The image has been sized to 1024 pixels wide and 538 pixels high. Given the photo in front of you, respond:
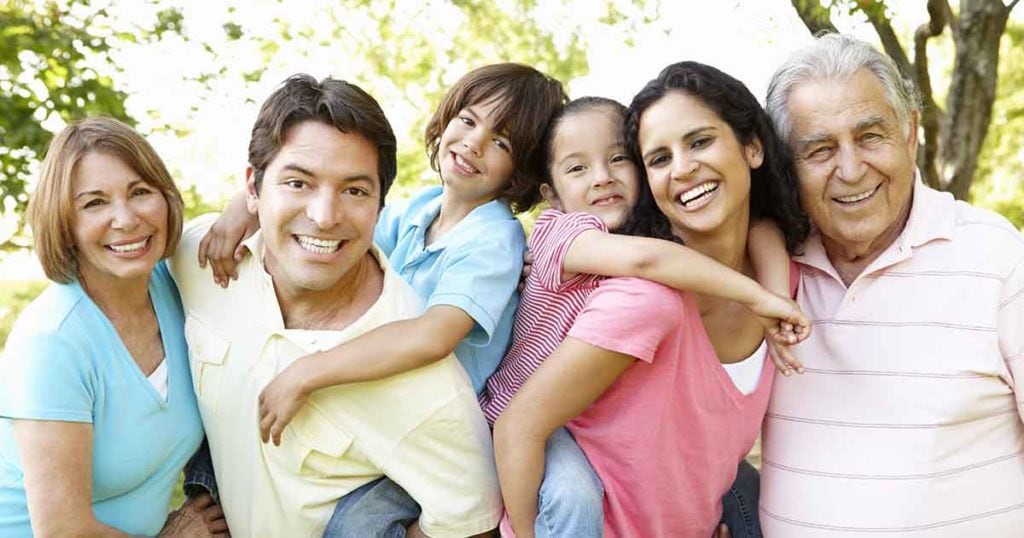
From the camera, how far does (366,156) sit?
2.69 m

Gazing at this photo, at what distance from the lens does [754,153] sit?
271cm

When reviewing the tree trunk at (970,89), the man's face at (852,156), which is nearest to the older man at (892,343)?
the man's face at (852,156)

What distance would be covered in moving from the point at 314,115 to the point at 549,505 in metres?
1.17

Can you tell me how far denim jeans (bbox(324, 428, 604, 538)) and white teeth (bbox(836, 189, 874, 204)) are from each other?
969mm

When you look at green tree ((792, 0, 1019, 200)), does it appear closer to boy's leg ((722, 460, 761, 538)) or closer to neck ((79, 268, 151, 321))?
boy's leg ((722, 460, 761, 538))

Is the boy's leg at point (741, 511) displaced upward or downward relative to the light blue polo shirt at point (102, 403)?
downward

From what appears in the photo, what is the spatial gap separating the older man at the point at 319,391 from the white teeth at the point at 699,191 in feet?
2.51

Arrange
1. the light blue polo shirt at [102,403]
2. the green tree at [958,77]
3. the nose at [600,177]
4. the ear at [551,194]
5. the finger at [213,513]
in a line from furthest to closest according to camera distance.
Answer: the green tree at [958,77]
the ear at [551,194]
the nose at [600,177]
the finger at [213,513]
the light blue polo shirt at [102,403]

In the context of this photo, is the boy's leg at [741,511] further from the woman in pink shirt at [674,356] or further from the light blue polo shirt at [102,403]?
the light blue polo shirt at [102,403]

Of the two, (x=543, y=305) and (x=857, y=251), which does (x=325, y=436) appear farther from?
(x=857, y=251)

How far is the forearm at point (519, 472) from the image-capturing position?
2545 mm

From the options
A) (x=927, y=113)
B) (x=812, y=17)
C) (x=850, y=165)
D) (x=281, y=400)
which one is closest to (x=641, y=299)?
(x=850, y=165)

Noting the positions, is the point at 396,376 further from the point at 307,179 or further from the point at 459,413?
the point at 307,179

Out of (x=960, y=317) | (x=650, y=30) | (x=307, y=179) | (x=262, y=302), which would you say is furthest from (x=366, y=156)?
(x=650, y=30)
